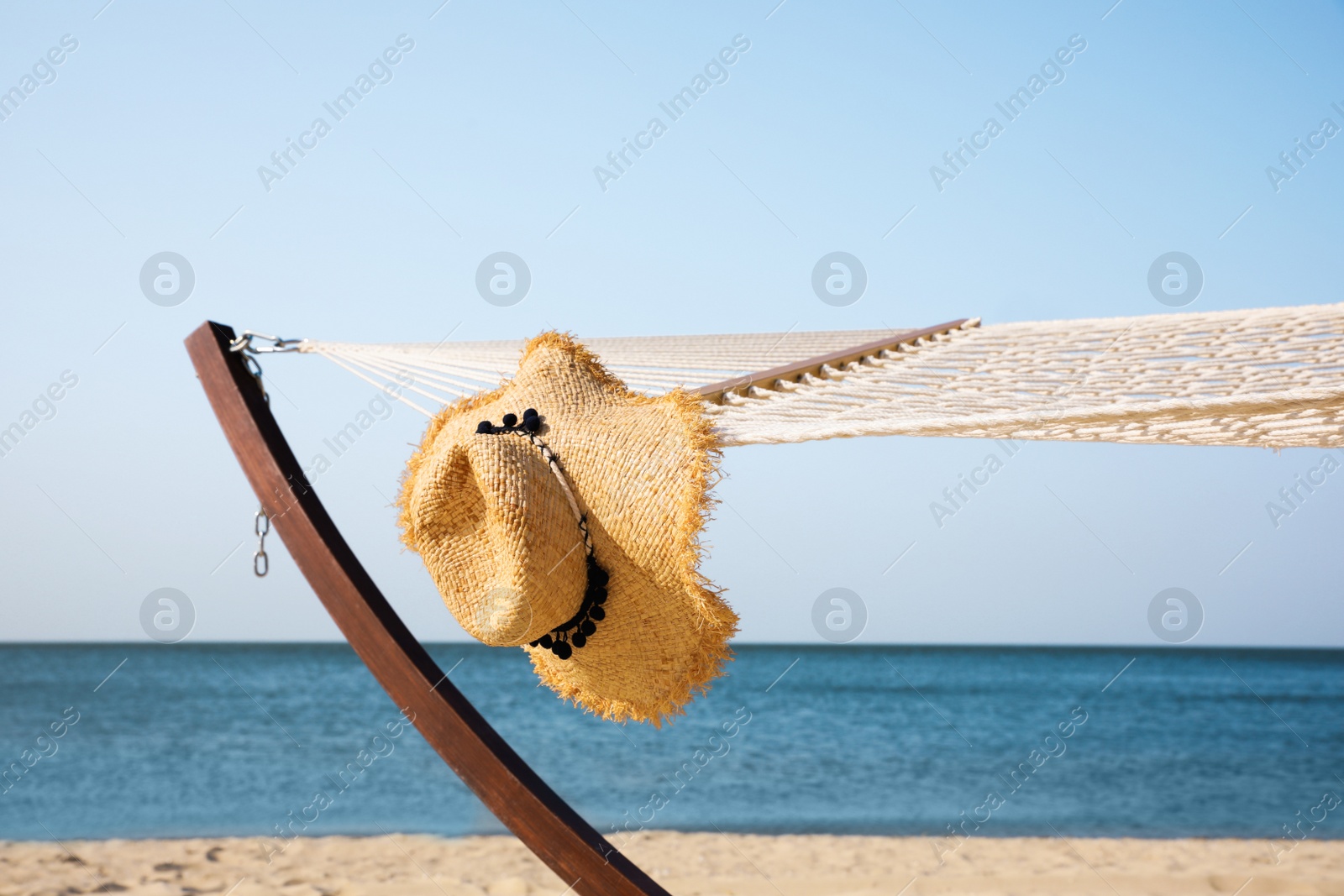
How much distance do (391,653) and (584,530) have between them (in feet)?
1.86

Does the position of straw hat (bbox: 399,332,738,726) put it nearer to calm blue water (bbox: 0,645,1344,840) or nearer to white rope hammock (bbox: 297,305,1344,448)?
white rope hammock (bbox: 297,305,1344,448)

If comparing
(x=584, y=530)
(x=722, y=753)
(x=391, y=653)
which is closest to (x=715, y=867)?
(x=722, y=753)

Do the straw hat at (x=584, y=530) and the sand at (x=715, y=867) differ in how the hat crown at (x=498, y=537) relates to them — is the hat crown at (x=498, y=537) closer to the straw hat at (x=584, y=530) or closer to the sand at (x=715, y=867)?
the straw hat at (x=584, y=530)

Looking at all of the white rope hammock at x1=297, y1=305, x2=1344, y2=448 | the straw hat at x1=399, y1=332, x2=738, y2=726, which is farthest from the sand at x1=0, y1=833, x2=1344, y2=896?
the straw hat at x1=399, y1=332, x2=738, y2=726

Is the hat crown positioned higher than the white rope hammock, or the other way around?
the white rope hammock

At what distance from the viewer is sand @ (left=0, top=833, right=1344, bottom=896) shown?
6.01 m

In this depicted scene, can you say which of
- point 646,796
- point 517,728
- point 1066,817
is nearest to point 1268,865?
point 1066,817

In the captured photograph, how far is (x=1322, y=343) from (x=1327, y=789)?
10.7m

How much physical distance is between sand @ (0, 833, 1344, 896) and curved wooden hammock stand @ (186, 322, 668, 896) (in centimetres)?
428

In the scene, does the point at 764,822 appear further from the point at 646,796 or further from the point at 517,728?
the point at 517,728

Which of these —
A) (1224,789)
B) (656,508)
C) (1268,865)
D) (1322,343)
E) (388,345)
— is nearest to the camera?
(656,508)

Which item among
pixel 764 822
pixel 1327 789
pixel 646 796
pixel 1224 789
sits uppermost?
pixel 1327 789

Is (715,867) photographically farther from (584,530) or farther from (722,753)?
(584,530)

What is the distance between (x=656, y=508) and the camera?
1.55 m
